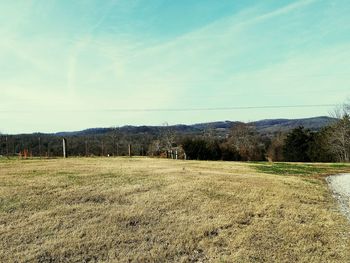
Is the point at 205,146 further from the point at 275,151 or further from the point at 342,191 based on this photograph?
the point at 342,191

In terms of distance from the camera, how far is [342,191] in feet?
50.5

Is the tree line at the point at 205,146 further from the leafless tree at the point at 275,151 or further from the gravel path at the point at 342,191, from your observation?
the gravel path at the point at 342,191

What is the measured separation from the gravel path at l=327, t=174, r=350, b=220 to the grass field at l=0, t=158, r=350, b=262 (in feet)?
1.18

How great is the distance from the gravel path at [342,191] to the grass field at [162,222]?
1.18 ft

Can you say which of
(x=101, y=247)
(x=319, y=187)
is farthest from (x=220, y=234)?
(x=319, y=187)

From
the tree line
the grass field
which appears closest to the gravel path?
the grass field

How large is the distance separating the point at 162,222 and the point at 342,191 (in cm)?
914

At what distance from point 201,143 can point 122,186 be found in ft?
135

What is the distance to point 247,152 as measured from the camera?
64.2 meters

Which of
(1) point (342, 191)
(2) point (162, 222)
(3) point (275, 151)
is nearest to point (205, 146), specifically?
(3) point (275, 151)

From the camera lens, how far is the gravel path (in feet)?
39.5

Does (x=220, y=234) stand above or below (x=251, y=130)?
below

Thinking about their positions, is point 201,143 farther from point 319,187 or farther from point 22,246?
point 22,246

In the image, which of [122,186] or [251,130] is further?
[251,130]
